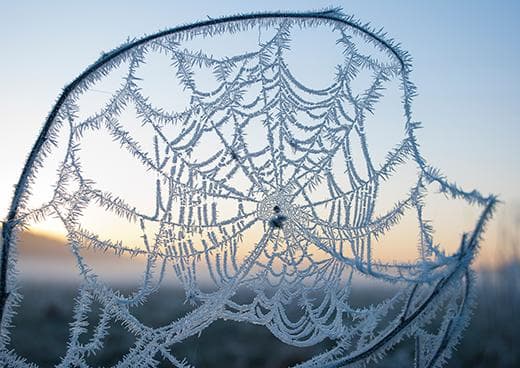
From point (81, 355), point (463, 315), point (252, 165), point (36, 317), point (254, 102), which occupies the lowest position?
point (81, 355)

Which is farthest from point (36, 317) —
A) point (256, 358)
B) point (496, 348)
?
point (496, 348)

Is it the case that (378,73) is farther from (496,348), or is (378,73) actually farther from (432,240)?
(496,348)

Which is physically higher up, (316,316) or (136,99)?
(136,99)

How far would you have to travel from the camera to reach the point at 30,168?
4.81 ft

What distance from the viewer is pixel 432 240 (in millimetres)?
1795

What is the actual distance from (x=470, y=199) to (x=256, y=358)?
514 inches

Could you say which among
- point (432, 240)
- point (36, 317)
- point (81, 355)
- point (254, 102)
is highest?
point (36, 317)

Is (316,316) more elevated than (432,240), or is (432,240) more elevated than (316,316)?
(432,240)

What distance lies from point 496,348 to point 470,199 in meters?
16.8

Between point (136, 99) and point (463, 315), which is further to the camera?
point (136, 99)

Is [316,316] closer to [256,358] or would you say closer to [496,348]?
[256,358]

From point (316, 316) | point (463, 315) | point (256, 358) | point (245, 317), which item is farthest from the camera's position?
point (256, 358)

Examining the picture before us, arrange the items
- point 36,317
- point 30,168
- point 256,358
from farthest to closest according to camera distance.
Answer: point 36,317 < point 256,358 < point 30,168

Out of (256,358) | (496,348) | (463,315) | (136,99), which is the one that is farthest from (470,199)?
(496,348)
